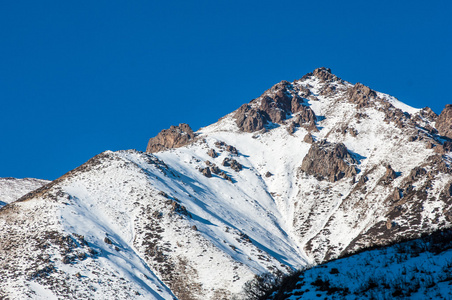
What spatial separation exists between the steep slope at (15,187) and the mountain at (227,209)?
37.8 m

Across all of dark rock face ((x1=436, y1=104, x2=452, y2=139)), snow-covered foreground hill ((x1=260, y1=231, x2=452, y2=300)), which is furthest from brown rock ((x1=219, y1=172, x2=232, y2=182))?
snow-covered foreground hill ((x1=260, y1=231, x2=452, y2=300))

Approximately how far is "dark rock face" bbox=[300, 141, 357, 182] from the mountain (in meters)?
0.39

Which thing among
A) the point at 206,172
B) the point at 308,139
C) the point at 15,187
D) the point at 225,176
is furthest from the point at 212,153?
the point at 15,187

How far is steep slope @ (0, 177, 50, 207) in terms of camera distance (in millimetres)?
150250

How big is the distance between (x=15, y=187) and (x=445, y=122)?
167 m

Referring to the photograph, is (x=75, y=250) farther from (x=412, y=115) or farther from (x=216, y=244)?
(x=412, y=115)

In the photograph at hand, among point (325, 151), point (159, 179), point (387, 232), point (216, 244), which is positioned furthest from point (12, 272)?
point (325, 151)

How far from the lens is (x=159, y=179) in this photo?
12800cm

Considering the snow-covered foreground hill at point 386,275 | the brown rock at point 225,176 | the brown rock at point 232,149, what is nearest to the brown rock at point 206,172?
the brown rock at point 225,176

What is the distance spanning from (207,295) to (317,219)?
205ft

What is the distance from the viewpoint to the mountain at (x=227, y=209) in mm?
82062

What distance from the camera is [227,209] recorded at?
131m

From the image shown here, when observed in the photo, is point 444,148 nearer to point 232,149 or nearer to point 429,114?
point 429,114

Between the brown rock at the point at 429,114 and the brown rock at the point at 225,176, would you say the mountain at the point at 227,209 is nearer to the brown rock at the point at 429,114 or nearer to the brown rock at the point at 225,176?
the brown rock at the point at 225,176
